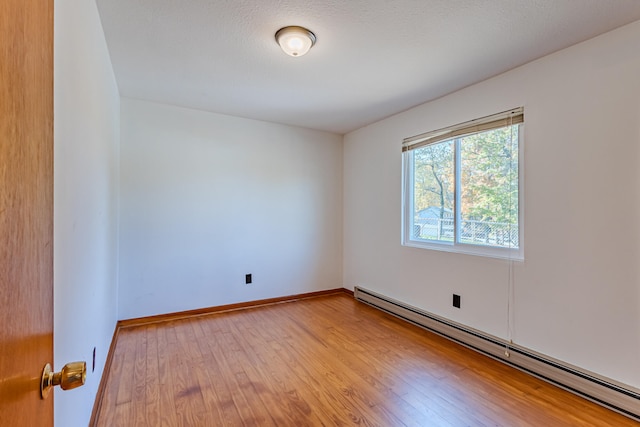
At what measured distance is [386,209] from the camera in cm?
361

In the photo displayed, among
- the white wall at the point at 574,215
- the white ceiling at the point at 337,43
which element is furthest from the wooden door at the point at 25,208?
the white wall at the point at 574,215

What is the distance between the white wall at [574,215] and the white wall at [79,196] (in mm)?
2692

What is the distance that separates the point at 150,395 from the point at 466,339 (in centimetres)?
240

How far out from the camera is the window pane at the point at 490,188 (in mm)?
2396

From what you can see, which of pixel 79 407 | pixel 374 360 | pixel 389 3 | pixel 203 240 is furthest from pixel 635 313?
pixel 203 240

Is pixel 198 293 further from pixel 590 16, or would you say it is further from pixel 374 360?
pixel 590 16

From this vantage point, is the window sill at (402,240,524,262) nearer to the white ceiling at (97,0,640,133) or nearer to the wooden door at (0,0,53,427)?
the white ceiling at (97,0,640,133)

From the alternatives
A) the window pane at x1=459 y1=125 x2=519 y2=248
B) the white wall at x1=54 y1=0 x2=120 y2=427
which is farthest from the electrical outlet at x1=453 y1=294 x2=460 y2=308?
the white wall at x1=54 y1=0 x2=120 y2=427

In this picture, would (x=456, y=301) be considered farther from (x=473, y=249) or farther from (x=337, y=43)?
(x=337, y=43)

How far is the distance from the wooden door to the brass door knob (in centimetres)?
2

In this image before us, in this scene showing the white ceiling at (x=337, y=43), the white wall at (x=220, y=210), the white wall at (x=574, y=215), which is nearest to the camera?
the white ceiling at (x=337, y=43)

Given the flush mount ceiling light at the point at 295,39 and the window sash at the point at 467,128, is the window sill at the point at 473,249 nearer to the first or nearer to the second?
the window sash at the point at 467,128

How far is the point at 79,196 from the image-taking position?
141 cm

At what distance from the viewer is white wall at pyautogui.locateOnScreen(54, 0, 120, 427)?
1.08 m
